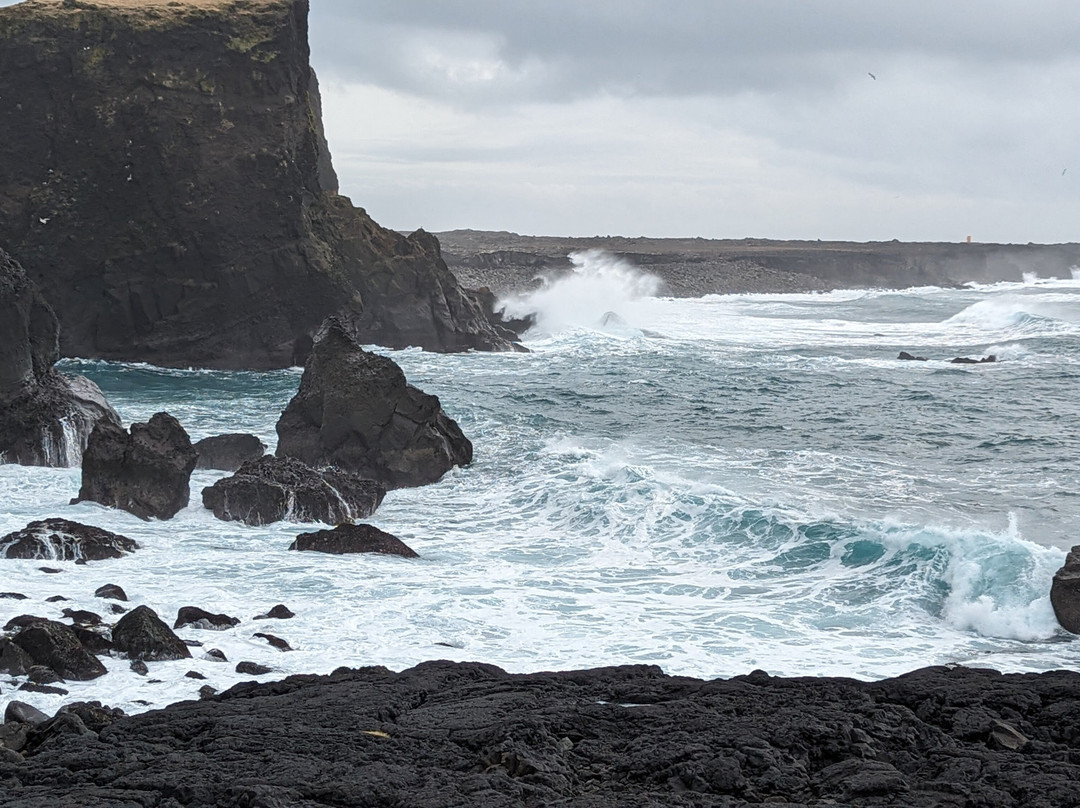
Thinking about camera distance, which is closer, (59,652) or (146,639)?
(59,652)

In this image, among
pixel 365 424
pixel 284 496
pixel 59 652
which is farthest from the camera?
pixel 365 424

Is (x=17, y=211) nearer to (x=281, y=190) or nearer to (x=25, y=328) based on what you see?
(x=281, y=190)

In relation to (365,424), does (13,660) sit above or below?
below

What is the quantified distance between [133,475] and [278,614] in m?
5.88

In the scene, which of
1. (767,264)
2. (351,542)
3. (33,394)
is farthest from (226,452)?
(767,264)

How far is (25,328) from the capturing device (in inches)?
776

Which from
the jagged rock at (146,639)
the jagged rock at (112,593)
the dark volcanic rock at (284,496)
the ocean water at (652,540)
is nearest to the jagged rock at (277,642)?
the ocean water at (652,540)

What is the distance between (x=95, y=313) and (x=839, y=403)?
20561 mm

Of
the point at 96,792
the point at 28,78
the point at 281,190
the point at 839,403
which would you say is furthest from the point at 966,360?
the point at 96,792

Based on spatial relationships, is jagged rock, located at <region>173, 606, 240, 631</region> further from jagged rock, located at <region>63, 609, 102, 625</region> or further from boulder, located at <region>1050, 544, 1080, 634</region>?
boulder, located at <region>1050, 544, 1080, 634</region>

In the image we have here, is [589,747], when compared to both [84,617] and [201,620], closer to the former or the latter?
[201,620]

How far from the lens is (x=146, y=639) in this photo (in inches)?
390

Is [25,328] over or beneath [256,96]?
beneath

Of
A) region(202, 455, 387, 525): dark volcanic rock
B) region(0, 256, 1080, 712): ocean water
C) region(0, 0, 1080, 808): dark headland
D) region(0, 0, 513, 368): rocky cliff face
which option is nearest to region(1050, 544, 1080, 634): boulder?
region(0, 256, 1080, 712): ocean water
